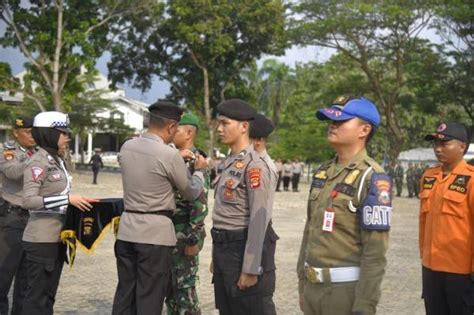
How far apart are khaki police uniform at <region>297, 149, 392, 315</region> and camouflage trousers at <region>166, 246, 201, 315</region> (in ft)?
5.66

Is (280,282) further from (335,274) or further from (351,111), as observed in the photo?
(351,111)

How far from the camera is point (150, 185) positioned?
418 centimetres

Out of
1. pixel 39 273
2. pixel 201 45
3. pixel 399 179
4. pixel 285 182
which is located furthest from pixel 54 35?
pixel 39 273

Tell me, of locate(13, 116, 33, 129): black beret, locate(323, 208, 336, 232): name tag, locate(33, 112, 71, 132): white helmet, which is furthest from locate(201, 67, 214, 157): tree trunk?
locate(323, 208, 336, 232): name tag

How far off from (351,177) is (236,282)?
127 centimetres

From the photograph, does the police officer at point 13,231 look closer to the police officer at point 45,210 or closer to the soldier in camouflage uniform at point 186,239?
the police officer at point 45,210

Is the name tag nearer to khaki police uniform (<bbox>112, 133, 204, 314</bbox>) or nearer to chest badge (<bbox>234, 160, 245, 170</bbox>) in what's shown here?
chest badge (<bbox>234, 160, 245, 170</bbox>)

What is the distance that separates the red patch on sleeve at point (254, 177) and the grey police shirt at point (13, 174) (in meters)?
2.32

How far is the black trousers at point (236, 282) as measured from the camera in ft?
13.6

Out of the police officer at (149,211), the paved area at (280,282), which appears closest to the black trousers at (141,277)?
the police officer at (149,211)

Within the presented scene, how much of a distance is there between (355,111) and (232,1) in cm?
3088

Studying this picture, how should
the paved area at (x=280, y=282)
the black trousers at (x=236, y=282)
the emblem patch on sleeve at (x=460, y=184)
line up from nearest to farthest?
the black trousers at (x=236, y=282) < the emblem patch on sleeve at (x=460, y=184) < the paved area at (x=280, y=282)

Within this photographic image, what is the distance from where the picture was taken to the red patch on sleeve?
411 centimetres

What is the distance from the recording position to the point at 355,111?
3.33m
